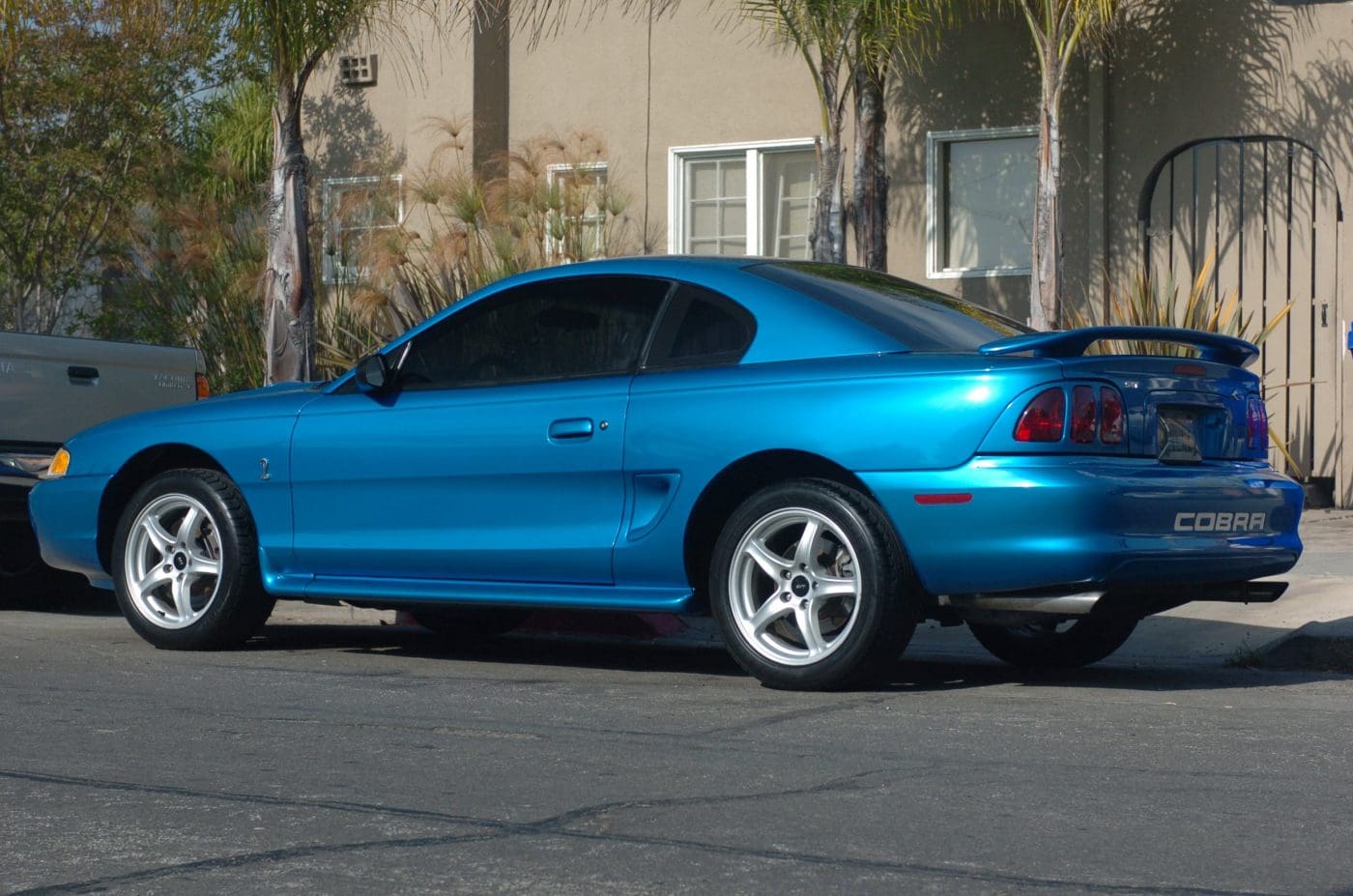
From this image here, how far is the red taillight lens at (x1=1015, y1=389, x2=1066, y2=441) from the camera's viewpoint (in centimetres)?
630

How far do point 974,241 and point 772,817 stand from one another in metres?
12.2

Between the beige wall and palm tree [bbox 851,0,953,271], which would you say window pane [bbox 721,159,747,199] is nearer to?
the beige wall

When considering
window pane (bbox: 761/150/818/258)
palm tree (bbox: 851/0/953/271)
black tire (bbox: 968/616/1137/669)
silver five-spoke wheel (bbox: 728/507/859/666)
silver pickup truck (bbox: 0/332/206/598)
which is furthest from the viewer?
window pane (bbox: 761/150/818/258)

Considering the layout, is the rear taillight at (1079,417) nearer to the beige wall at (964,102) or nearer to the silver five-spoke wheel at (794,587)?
the silver five-spoke wheel at (794,587)

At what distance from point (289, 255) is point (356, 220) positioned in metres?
5.92

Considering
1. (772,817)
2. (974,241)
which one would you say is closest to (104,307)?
(974,241)

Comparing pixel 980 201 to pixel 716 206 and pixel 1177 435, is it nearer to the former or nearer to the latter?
pixel 716 206

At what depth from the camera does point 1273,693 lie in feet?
22.5

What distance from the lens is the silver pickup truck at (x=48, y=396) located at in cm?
1032

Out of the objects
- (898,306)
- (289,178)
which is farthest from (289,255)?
(898,306)

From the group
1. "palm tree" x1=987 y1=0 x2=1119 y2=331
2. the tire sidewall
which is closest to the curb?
the tire sidewall

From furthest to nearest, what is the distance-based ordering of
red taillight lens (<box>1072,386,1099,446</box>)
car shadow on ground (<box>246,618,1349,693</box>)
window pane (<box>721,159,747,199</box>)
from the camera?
window pane (<box>721,159,747,199</box>), car shadow on ground (<box>246,618,1349,693</box>), red taillight lens (<box>1072,386,1099,446</box>)

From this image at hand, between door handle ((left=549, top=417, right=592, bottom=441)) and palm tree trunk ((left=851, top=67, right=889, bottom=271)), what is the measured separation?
7.41 m

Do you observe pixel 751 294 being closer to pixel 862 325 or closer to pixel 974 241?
pixel 862 325
